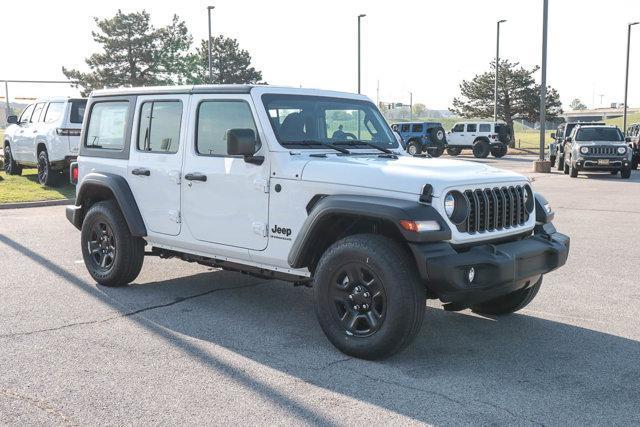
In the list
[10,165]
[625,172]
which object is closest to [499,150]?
[625,172]

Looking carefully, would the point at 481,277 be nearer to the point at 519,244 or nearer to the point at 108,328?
the point at 519,244

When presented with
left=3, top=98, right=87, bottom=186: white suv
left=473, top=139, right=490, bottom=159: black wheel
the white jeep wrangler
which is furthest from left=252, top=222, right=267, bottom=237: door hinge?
left=473, top=139, right=490, bottom=159: black wheel

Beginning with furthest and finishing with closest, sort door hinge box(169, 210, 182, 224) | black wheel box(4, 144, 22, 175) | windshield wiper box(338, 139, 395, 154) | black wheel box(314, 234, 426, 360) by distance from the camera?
→ 1. black wheel box(4, 144, 22, 175)
2. door hinge box(169, 210, 182, 224)
3. windshield wiper box(338, 139, 395, 154)
4. black wheel box(314, 234, 426, 360)

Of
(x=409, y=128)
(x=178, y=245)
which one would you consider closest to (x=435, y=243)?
(x=178, y=245)

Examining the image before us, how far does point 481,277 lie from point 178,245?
110 inches

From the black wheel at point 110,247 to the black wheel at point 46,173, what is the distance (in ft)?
31.1

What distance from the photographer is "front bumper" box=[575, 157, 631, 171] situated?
20.6m

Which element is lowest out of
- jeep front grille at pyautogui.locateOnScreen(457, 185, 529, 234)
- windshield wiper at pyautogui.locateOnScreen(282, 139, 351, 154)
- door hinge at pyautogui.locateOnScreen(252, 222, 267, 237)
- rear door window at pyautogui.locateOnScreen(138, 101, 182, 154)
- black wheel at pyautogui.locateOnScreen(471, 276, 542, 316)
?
black wheel at pyautogui.locateOnScreen(471, 276, 542, 316)

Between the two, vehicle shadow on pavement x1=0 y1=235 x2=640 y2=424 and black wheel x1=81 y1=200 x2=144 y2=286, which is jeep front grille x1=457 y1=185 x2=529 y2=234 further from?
black wheel x1=81 y1=200 x2=144 y2=286

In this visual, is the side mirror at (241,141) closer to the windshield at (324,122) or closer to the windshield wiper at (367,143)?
the windshield at (324,122)

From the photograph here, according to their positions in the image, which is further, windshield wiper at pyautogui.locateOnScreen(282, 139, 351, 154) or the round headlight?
windshield wiper at pyautogui.locateOnScreen(282, 139, 351, 154)

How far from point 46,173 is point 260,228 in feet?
39.2

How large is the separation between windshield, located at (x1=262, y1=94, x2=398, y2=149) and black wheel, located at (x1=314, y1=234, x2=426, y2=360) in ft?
3.81

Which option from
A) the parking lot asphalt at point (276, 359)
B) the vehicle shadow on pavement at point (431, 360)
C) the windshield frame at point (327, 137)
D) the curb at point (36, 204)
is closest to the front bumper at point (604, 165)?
the parking lot asphalt at point (276, 359)
